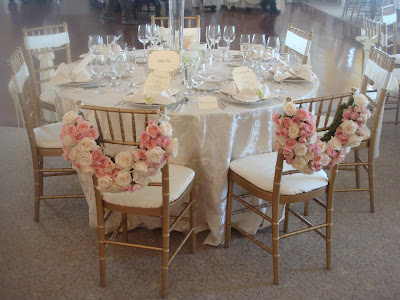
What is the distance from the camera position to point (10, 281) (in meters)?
2.28

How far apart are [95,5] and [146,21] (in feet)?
9.61

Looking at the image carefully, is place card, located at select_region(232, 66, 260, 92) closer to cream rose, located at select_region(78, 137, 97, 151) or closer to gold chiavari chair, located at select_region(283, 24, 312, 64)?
cream rose, located at select_region(78, 137, 97, 151)

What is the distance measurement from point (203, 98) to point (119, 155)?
0.68 meters

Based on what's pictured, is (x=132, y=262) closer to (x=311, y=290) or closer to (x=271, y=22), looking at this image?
(x=311, y=290)

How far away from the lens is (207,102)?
2.33 metres

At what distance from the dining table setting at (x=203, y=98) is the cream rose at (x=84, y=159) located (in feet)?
0.77

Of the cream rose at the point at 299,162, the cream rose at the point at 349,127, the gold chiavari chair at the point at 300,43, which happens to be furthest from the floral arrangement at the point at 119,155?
the gold chiavari chair at the point at 300,43

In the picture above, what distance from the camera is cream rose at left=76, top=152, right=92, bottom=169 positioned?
6.07 feet

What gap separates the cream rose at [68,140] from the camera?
186 cm

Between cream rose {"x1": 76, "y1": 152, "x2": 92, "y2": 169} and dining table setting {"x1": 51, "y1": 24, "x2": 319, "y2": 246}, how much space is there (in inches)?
9.2

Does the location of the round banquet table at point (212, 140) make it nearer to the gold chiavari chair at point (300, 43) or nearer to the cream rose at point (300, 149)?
the cream rose at point (300, 149)

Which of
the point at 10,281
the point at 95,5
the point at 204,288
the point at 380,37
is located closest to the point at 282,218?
the point at 204,288

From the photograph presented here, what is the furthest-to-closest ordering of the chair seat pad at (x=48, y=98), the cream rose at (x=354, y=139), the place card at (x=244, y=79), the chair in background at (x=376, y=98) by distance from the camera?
the chair seat pad at (x=48, y=98) → the chair in background at (x=376, y=98) → the place card at (x=244, y=79) → the cream rose at (x=354, y=139)

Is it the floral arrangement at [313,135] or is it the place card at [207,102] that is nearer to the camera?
the floral arrangement at [313,135]
